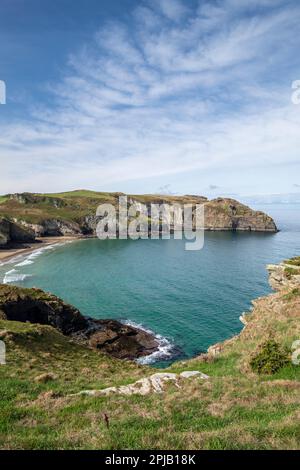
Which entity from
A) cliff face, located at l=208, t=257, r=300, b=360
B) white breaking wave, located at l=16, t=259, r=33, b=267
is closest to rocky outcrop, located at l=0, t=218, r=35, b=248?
white breaking wave, located at l=16, t=259, r=33, b=267

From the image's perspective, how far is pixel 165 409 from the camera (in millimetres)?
13727

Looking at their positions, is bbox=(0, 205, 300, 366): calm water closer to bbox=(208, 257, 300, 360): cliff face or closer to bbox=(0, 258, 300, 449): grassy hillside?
bbox=(208, 257, 300, 360): cliff face

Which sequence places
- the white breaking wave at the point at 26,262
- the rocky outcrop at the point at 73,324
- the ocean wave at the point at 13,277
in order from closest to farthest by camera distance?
the rocky outcrop at the point at 73,324
the ocean wave at the point at 13,277
the white breaking wave at the point at 26,262

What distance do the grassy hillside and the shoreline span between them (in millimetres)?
103836

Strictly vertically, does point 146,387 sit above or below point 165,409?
below

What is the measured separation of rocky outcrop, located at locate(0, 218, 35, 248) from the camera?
141 metres

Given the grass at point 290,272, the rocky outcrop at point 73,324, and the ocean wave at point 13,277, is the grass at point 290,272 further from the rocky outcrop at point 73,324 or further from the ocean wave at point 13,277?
the ocean wave at point 13,277

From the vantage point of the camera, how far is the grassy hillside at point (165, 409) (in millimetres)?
10297

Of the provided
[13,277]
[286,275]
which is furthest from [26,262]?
[286,275]

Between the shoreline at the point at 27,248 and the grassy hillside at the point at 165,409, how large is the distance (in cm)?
10384

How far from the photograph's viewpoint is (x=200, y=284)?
81812mm

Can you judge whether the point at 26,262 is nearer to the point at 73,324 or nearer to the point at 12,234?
the point at 12,234

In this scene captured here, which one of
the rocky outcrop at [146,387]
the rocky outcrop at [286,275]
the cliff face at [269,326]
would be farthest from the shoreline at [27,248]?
the rocky outcrop at [146,387]

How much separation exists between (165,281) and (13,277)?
42.1 m
